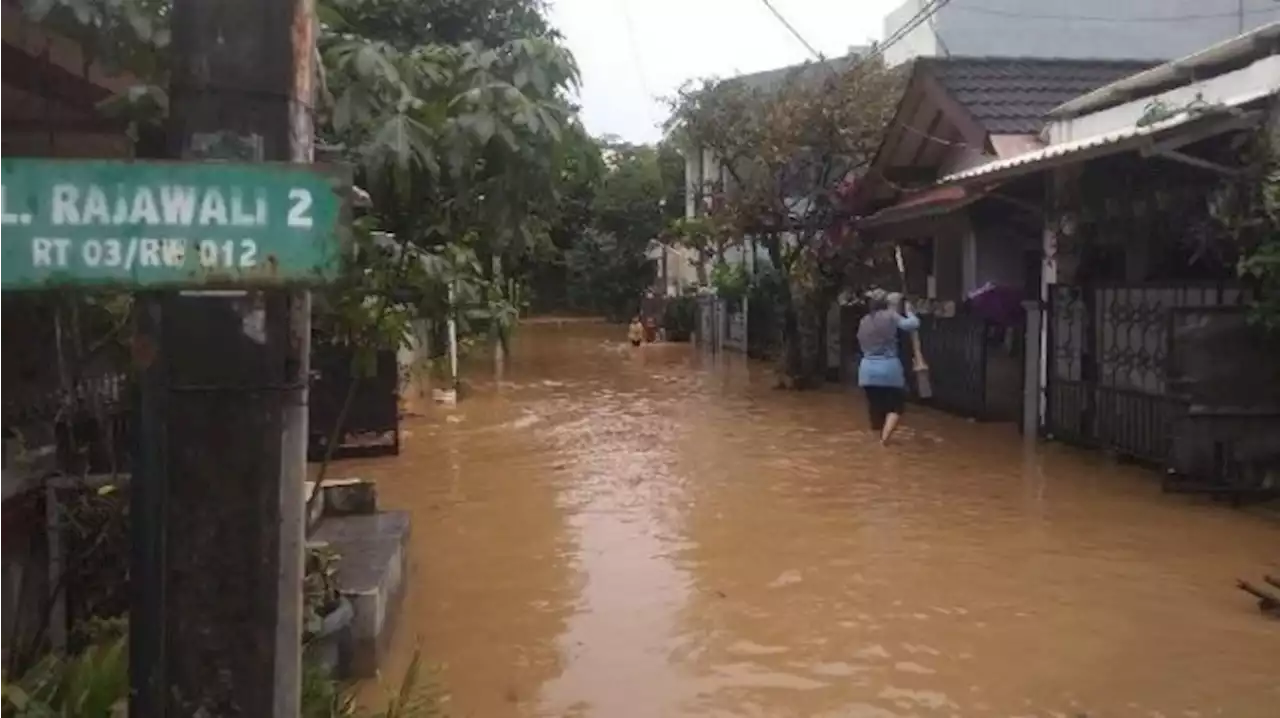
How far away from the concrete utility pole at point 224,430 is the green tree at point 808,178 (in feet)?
54.5

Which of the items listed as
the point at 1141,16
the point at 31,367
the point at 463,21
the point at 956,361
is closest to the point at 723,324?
the point at 1141,16

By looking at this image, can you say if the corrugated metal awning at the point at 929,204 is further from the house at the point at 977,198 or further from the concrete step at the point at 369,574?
the concrete step at the point at 369,574

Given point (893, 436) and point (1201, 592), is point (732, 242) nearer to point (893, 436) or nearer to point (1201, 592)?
point (893, 436)

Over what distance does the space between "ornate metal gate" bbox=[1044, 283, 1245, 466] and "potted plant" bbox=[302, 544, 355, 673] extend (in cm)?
677

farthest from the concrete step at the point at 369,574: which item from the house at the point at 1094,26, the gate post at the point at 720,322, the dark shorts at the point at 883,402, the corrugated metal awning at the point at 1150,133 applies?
the gate post at the point at 720,322

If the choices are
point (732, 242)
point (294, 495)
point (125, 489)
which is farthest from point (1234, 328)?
point (732, 242)

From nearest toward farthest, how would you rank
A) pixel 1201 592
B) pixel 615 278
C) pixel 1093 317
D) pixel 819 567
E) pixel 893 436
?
pixel 1201 592 < pixel 819 567 < pixel 1093 317 < pixel 893 436 < pixel 615 278

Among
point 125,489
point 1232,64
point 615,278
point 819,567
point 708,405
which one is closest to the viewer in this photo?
point 125,489

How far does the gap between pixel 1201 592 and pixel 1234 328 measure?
10.1 ft

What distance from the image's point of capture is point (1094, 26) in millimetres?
24391

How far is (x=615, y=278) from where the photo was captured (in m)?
47.2

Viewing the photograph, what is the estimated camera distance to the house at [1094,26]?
24.0 meters

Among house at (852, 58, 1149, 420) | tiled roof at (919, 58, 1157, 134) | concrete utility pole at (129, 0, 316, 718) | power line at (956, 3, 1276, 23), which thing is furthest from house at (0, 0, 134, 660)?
power line at (956, 3, 1276, 23)

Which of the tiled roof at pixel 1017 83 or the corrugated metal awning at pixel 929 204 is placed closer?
the corrugated metal awning at pixel 929 204
